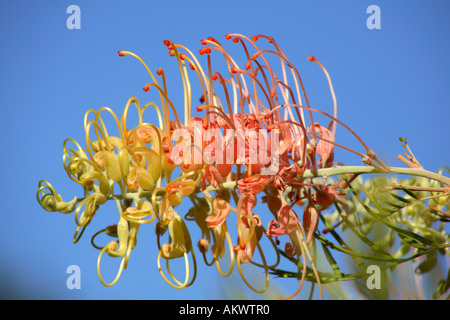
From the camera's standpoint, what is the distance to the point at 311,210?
2.85 ft

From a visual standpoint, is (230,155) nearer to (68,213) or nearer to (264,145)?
(264,145)

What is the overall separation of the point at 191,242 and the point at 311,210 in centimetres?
21

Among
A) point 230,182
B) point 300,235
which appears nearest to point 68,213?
point 230,182

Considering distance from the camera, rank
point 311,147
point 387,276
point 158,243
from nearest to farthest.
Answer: point 387,276, point 311,147, point 158,243

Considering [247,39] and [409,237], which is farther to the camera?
[247,39]

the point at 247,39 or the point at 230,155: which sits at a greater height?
the point at 247,39

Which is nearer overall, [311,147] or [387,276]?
[387,276]

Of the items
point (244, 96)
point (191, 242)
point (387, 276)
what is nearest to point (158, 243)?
point (191, 242)

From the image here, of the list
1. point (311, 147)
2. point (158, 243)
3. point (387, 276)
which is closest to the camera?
point (387, 276)

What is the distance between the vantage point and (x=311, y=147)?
0.85m

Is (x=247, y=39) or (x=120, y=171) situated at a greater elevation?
(x=247, y=39)

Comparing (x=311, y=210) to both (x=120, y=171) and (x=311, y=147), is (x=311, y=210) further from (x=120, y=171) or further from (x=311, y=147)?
(x=120, y=171)

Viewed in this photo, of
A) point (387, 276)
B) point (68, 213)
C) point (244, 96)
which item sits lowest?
point (387, 276)

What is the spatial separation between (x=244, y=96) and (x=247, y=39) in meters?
0.09
